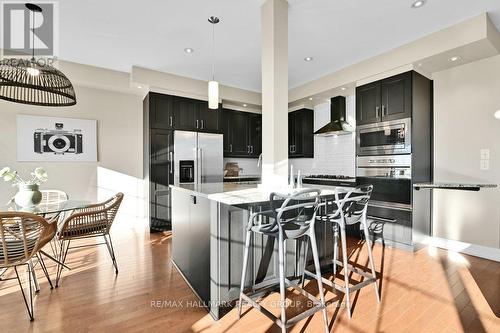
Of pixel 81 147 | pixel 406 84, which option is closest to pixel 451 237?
pixel 406 84

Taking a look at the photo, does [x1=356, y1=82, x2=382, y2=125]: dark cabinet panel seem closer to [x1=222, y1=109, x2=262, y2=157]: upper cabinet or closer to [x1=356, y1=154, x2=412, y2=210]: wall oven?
[x1=356, y1=154, x2=412, y2=210]: wall oven

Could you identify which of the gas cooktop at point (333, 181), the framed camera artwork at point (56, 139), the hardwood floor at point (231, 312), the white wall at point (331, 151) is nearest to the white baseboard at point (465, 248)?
the hardwood floor at point (231, 312)

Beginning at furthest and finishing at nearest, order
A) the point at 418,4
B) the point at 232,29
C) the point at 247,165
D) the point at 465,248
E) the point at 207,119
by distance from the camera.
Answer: the point at 247,165
the point at 207,119
the point at 465,248
the point at 232,29
the point at 418,4

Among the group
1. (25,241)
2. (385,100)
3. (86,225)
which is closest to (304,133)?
(385,100)

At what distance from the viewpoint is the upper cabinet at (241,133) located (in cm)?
537

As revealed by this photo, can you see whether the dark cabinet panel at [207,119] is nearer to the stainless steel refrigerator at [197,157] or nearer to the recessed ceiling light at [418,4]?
the stainless steel refrigerator at [197,157]

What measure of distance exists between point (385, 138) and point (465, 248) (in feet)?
5.88

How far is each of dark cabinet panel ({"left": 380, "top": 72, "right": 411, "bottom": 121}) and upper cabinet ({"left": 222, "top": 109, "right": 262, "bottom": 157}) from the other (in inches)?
113

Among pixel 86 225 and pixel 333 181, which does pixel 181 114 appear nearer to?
Result: pixel 86 225

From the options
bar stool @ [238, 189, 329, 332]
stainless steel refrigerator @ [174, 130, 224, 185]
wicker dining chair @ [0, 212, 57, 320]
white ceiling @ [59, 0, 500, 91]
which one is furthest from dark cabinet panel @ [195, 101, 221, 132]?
bar stool @ [238, 189, 329, 332]

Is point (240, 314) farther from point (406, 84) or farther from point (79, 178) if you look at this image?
point (79, 178)

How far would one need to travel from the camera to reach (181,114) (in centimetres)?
462

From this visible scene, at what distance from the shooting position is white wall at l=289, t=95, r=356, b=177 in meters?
4.66

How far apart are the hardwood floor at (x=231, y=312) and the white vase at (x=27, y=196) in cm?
77
